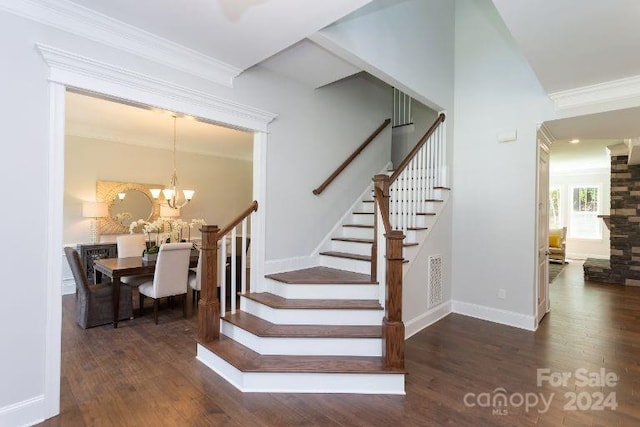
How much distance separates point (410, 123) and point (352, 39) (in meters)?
3.18

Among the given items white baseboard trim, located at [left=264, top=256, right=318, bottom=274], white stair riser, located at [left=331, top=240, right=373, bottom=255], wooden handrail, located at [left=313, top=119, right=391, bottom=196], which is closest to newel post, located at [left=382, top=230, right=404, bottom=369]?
white stair riser, located at [left=331, top=240, right=373, bottom=255]

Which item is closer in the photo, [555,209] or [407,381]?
[407,381]

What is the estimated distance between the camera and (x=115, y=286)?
376 centimetres

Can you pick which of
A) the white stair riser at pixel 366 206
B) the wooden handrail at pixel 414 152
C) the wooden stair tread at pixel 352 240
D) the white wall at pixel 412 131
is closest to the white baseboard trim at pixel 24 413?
Result: the wooden stair tread at pixel 352 240

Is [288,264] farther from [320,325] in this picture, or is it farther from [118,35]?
[118,35]

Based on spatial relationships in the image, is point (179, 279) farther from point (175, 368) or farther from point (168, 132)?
point (168, 132)

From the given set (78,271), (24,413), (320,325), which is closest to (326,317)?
(320,325)

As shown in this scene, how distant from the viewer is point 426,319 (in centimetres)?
382

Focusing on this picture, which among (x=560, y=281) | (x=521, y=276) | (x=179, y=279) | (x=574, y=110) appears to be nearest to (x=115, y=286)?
(x=179, y=279)

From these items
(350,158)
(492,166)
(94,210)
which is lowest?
(94,210)

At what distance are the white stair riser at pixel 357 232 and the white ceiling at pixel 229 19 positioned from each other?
2.33 metres

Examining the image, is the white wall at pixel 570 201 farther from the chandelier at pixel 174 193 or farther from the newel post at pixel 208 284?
the newel post at pixel 208 284

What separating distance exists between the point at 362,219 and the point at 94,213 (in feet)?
14.2

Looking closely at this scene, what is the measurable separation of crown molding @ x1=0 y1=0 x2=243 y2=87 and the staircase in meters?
1.29
